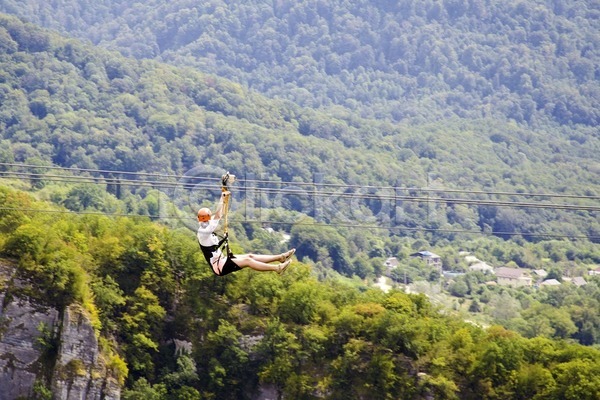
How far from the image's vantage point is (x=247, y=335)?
5578 cm

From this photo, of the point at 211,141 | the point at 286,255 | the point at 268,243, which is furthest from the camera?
the point at 211,141

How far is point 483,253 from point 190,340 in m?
106

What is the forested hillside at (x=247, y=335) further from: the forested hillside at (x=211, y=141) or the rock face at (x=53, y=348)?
the forested hillside at (x=211, y=141)

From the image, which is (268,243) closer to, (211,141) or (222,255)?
(211,141)

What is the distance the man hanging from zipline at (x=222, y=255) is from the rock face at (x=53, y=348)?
88.2ft

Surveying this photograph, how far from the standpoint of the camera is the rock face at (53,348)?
52375mm

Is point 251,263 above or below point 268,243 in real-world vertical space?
above

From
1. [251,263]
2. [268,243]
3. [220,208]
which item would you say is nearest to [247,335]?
[251,263]

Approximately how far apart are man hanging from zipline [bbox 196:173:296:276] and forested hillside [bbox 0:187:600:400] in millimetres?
26746

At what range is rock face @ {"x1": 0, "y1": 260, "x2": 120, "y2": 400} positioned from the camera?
172 ft

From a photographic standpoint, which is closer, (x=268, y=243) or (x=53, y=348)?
(x=53, y=348)

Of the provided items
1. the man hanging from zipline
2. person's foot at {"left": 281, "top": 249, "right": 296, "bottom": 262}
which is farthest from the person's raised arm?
person's foot at {"left": 281, "top": 249, "right": 296, "bottom": 262}

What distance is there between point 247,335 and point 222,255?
28.8 meters

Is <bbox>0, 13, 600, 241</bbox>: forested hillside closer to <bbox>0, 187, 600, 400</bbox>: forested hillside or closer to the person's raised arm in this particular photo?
<bbox>0, 187, 600, 400</bbox>: forested hillside
